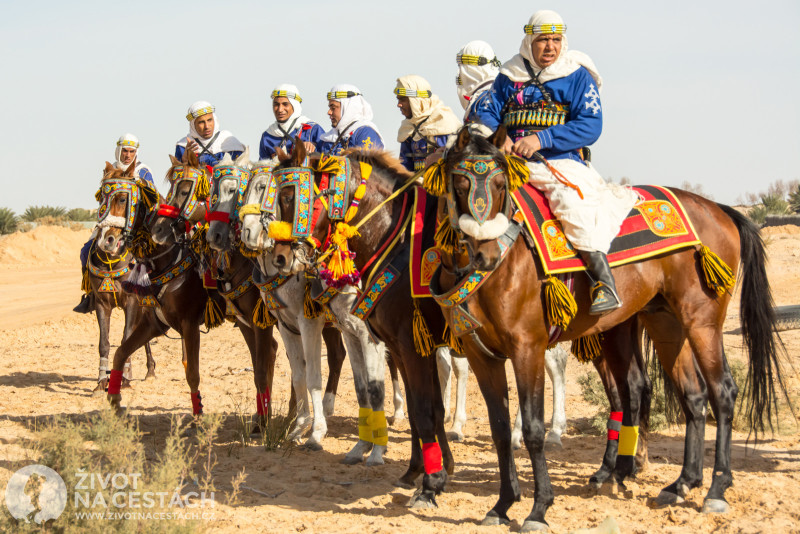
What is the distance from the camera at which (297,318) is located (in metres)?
8.25

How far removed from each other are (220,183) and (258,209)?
1.47 meters

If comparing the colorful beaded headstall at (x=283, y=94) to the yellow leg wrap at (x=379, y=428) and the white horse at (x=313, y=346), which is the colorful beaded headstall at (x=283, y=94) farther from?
the yellow leg wrap at (x=379, y=428)

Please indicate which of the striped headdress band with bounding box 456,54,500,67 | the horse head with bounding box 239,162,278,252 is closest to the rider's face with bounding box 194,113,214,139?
the horse head with bounding box 239,162,278,252

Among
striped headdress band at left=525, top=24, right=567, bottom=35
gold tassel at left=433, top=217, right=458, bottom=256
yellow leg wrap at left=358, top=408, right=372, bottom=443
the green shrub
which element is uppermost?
the green shrub

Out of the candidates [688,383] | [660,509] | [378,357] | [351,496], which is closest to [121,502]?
[351,496]

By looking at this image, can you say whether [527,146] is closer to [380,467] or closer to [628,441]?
[628,441]

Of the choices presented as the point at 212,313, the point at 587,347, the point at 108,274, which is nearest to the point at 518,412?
the point at 587,347

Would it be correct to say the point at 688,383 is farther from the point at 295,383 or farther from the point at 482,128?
the point at 295,383

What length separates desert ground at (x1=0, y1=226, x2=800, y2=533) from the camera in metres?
5.94

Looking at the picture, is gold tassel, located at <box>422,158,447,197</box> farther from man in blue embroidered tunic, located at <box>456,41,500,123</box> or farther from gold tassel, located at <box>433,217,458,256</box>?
man in blue embroidered tunic, located at <box>456,41,500,123</box>

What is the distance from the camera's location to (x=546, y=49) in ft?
20.7

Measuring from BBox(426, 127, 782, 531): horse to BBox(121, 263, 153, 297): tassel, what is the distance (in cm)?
435

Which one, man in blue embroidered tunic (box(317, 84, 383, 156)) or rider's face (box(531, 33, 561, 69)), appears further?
man in blue embroidered tunic (box(317, 84, 383, 156))

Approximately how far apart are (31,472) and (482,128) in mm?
3668
